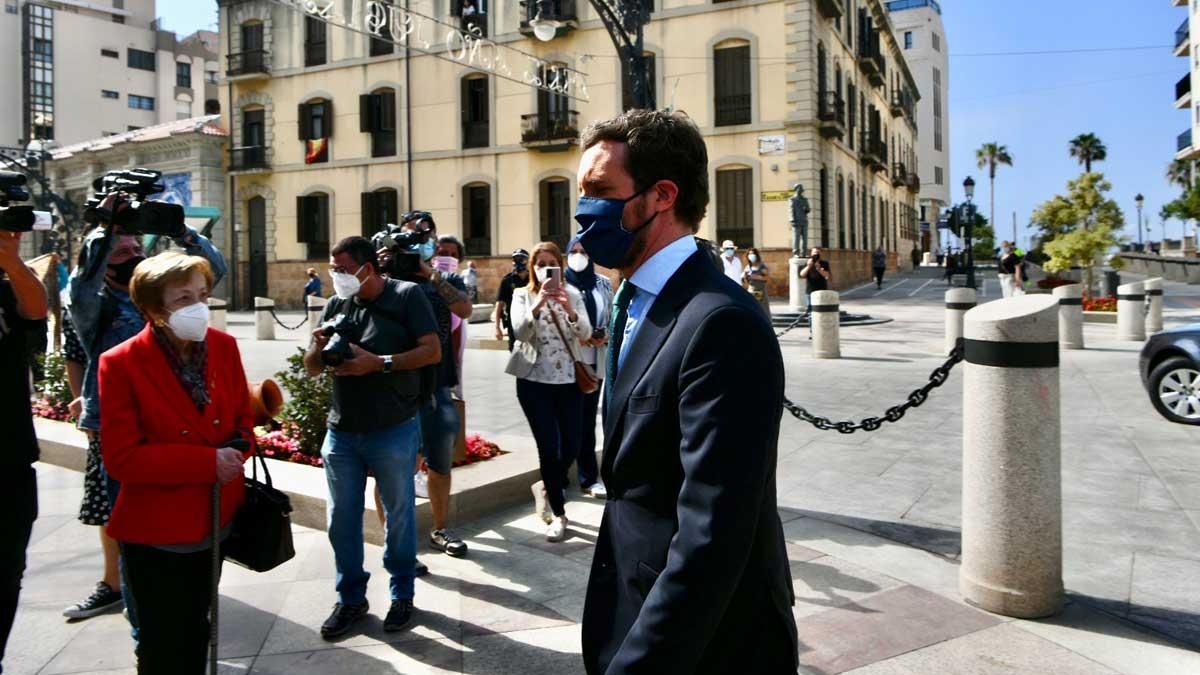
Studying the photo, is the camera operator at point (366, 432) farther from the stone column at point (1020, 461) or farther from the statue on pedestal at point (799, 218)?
the statue on pedestal at point (799, 218)

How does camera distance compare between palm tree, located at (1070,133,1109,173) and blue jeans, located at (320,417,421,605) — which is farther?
palm tree, located at (1070,133,1109,173)

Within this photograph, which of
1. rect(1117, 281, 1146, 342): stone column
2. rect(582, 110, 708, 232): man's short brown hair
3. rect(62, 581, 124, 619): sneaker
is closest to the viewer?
rect(582, 110, 708, 232): man's short brown hair

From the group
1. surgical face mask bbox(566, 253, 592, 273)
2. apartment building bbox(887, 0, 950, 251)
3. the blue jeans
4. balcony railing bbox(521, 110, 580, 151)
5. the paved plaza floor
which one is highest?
apartment building bbox(887, 0, 950, 251)

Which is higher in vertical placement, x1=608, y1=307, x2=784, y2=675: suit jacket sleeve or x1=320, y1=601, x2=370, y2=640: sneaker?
x1=608, y1=307, x2=784, y2=675: suit jacket sleeve

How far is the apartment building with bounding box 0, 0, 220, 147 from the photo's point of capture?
204 feet

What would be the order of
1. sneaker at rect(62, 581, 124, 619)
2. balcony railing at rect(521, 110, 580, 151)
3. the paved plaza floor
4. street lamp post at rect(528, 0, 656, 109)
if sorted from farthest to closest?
balcony railing at rect(521, 110, 580, 151) < street lamp post at rect(528, 0, 656, 109) < sneaker at rect(62, 581, 124, 619) < the paved plaza floor

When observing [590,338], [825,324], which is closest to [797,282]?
[825,324]

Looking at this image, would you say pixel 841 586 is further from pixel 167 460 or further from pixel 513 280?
pixel 513 280

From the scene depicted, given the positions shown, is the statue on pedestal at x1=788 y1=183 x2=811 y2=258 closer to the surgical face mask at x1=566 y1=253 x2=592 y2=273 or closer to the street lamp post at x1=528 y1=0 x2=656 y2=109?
the street lamp post at x1=528 y1=0 x2=656 y2=109

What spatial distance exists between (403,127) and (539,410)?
1145 inches

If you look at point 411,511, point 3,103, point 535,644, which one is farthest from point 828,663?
point 3,103

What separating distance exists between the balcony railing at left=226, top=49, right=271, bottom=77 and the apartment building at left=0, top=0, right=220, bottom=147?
89.9 ft

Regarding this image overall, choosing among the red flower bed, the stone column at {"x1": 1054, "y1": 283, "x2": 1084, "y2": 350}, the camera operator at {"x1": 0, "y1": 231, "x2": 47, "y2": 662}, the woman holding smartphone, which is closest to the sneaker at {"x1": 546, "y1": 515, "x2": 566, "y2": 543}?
the woman holding smartphone

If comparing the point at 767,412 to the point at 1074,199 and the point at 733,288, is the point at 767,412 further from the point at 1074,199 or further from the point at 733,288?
the point at 1074,199
